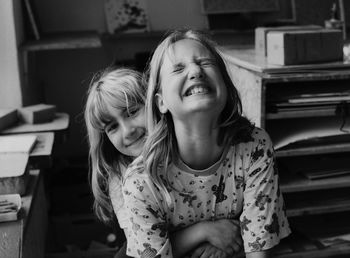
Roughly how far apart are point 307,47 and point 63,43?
112cm

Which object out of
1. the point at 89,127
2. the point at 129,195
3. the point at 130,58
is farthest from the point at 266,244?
the point at 130,58

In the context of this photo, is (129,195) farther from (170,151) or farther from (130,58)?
(130,58)

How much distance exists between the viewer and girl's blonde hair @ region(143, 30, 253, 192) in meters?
1.27

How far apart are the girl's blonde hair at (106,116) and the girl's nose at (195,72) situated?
0.32 meters

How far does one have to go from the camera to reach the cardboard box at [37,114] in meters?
2.00

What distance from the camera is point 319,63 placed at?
1.60 m

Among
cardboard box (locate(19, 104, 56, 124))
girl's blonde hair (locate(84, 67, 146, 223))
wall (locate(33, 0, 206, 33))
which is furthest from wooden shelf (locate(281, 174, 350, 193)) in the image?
wall (locate(33, 0, 206, 33))

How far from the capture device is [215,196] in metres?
1.31

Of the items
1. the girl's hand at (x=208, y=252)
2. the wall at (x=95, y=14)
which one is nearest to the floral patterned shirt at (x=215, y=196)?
the girl's hand at (x=208, y=252)

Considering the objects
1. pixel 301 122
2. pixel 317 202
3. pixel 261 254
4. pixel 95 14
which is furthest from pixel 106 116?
pixel 95 14

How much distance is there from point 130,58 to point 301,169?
135 centimetres

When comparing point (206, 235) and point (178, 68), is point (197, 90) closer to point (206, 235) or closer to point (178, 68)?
point (178, 68)

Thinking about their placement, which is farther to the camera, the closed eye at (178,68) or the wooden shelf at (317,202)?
the wooden shelf at (317,202)

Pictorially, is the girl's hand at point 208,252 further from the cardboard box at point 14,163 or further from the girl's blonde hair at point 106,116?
the cardboard box at point 14,163
